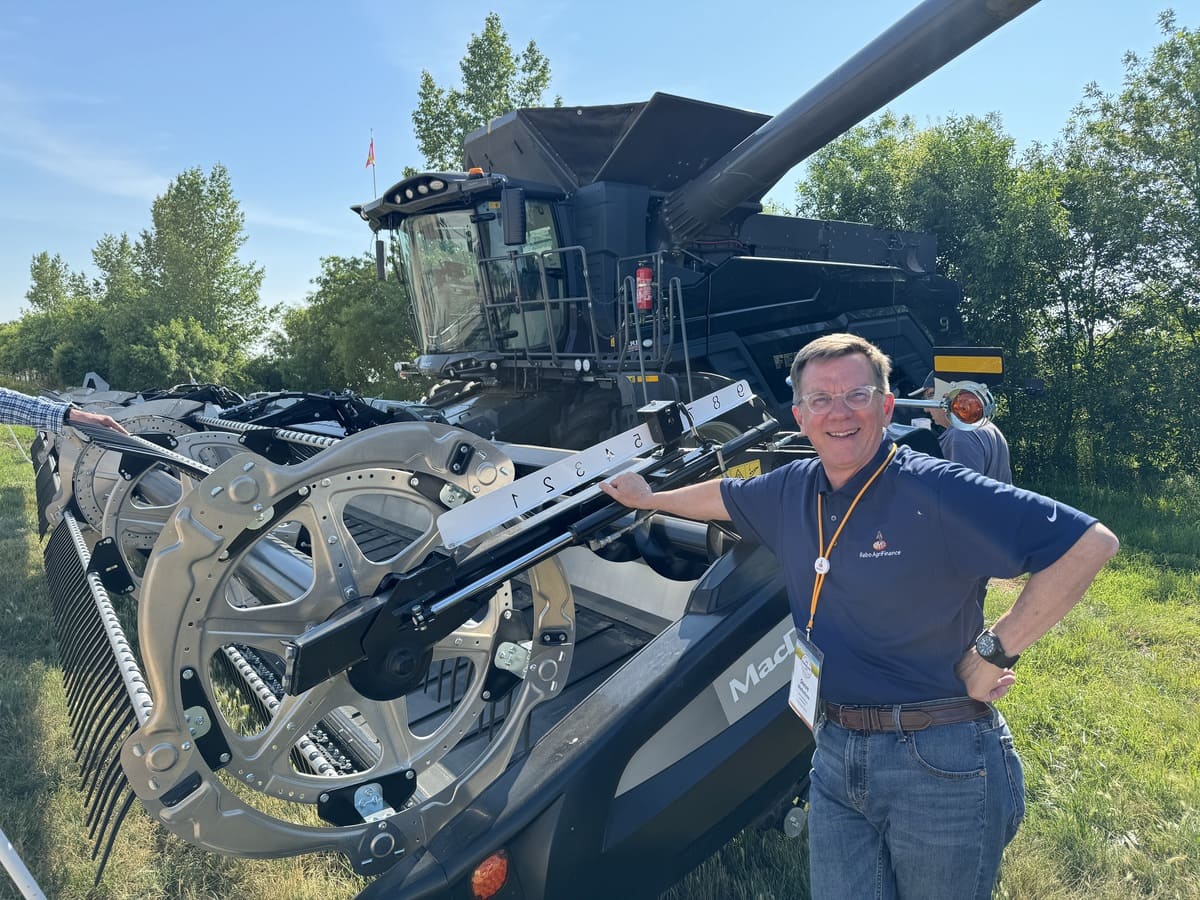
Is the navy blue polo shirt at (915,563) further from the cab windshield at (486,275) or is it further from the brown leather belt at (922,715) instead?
the cab windshield at (486,275)

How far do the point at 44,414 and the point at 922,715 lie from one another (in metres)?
3.73

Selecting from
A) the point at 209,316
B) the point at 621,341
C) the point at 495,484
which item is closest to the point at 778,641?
the point at 495,484

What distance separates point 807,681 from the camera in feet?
5.61

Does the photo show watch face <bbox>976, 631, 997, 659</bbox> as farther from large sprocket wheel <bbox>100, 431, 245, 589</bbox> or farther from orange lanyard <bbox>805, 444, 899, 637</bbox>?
large sprocket wheel <bbox>100, 431, 245, 589</bbox>

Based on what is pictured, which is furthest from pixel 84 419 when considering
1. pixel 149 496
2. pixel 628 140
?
pixel 628 140

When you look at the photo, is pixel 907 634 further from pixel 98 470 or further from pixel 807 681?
pixel 98 470

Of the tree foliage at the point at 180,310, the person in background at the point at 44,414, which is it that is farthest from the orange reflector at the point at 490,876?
the tree foliage at the point at 180,310

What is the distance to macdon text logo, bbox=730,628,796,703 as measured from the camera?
2.14m

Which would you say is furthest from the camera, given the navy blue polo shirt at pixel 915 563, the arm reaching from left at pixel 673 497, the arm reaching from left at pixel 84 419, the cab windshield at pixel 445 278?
the cab windshield at pixel 445 278

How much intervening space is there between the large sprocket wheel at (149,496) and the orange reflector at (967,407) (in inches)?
137

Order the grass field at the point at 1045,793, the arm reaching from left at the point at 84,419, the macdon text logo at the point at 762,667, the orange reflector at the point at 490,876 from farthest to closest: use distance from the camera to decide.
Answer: the arm reaching from left at the point at 84,419
the grass field at the point at 1045,793
the macdon text logo at the point at 762,667
the orange reflector at the point at 490,876

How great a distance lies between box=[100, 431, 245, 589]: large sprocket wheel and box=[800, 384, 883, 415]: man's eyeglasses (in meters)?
3.47

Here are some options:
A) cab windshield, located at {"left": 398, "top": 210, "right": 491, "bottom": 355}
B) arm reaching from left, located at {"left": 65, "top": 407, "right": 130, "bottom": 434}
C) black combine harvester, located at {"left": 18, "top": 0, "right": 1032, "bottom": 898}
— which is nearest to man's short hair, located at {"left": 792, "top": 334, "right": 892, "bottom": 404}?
black combine harvester, located at {"left": 18, "top": 0, "right": 1032, "bottom": 898}

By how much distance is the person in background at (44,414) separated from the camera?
3273 millimetres
